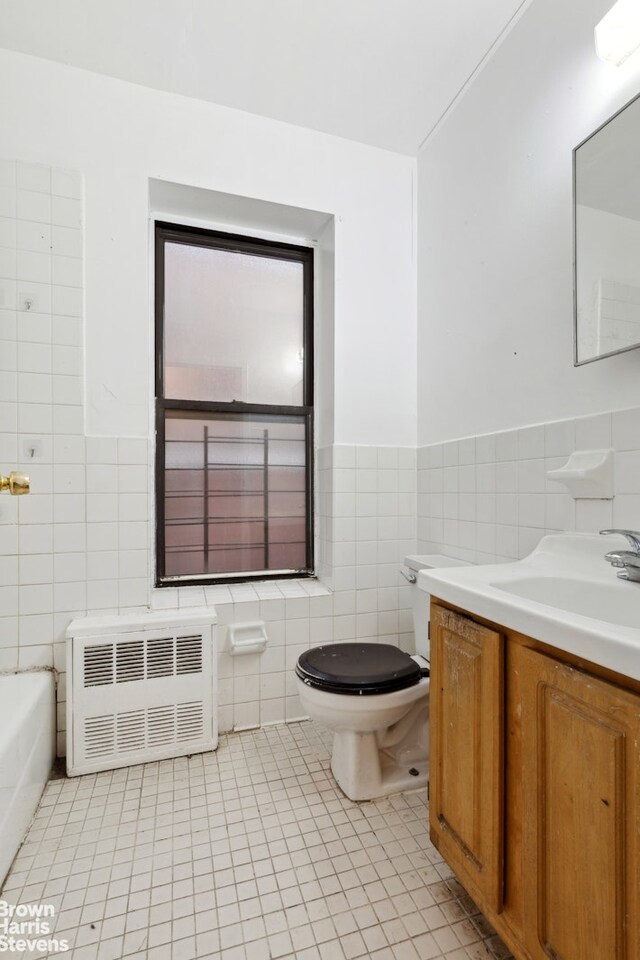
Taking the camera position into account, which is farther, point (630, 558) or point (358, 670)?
point (358, 670)

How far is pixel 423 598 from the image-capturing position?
1.74 meters

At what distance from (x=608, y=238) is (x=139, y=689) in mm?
2048

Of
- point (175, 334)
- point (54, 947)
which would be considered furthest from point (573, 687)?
point (175, 334)

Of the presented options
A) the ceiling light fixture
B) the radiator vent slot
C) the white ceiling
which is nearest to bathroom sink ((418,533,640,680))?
the radiator vent slot

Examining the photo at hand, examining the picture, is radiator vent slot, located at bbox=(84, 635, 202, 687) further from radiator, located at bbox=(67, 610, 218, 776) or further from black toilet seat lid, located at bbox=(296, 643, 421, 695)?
black toilet seat lid, located at bbox=(296, 643, 421, 695)

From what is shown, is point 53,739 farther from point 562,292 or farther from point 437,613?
point 562,292

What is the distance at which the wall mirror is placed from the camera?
1.13 meters

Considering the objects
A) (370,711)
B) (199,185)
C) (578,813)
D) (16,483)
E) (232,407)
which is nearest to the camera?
(578,813)

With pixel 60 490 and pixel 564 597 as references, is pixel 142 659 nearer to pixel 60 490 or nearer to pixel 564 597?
pixel 60 490

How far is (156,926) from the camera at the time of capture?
1049 mm

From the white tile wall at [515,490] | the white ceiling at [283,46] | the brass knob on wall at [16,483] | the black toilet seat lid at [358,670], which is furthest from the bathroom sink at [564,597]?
the white ceiling at [283,46]

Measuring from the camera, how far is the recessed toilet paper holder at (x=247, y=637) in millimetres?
1848

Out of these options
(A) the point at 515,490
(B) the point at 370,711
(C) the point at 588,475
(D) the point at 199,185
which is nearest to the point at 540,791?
(B) the point at 370,711

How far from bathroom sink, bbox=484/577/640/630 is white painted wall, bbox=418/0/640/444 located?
48 cm
